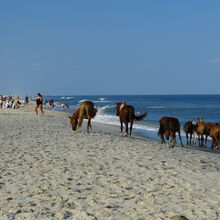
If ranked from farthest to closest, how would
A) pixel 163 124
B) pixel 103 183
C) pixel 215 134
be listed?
pixel 215 134 → pixel 163 124 → pixel 103 183

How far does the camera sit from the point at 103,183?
302 inches

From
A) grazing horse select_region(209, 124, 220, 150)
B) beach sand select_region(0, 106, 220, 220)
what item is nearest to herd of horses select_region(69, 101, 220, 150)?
grazing horse select_region(209, 124, 220, 150)

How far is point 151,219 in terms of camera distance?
5637 mm

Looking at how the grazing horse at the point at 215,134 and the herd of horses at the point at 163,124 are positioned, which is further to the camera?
the grazing horse at the point at 215,134

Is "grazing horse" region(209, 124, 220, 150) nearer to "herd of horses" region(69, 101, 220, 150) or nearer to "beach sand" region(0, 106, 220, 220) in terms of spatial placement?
"herd of horses" region(69, 101, 220, 150)

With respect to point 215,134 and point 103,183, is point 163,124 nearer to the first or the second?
point 215,134

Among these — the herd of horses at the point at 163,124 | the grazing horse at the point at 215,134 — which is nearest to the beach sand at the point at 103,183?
the herd of horses at the point at 163,124

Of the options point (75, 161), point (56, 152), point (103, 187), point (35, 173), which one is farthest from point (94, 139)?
point (103, 187)

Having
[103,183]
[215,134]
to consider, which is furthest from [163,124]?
[103,183]

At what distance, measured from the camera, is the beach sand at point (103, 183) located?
5953mm

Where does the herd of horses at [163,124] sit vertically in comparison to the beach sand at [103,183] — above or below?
above

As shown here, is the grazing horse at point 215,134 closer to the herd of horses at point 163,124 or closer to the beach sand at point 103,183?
the herd of horses at point 163,124

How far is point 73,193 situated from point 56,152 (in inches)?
171

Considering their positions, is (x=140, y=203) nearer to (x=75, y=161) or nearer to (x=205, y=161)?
(x=75, y=161)
